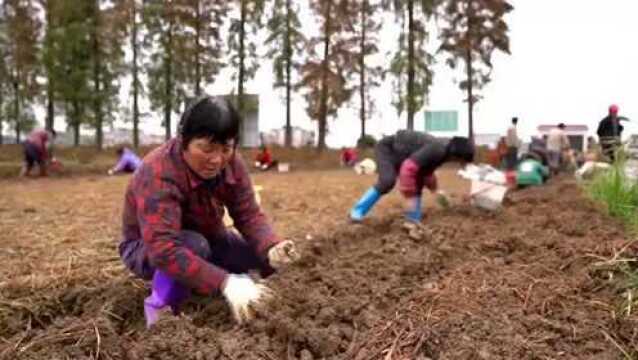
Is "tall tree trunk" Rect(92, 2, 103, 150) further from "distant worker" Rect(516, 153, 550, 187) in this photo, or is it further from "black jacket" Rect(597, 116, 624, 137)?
"black jacket" Rect(597, 116, 624, 137)

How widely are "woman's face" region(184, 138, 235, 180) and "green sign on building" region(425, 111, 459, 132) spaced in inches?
1046

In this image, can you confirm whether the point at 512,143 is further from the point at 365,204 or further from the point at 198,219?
the point at 198,219

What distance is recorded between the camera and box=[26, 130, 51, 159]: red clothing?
561 inches

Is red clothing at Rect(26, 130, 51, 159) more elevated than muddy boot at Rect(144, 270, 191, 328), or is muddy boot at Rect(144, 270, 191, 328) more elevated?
red clothing at Rect(26, 130, 51, 159)

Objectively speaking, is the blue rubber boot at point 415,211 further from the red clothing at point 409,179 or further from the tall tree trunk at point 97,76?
the tall tree trunk at point 97,76

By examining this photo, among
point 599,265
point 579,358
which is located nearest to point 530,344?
point 579,358

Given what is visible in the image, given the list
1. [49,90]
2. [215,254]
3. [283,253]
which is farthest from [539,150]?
[49,90]

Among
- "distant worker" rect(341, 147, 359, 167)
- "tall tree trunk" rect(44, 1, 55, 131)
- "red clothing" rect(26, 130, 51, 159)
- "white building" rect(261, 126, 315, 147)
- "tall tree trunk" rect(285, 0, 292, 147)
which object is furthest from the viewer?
"white building" rect(261, 126, 315, 147)

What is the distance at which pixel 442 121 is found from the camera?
97.9 feet

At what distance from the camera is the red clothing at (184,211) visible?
2.26 metres

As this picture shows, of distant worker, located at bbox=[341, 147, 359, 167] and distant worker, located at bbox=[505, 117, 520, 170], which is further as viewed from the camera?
distant worker, located at bbox=[341, 147, 359, 167]

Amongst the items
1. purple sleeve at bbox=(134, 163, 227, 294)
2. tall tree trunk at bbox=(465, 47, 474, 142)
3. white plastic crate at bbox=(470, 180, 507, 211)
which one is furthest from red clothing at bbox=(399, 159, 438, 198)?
tall tree trunk at bbox=(465, 47, 474, 142)

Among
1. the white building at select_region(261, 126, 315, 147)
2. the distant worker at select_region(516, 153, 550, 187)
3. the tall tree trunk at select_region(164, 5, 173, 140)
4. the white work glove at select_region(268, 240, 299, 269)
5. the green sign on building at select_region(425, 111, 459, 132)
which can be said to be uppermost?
the tall tree trunk at select_region(164, 5, 173, 140)

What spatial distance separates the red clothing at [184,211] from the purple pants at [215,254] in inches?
1.6
